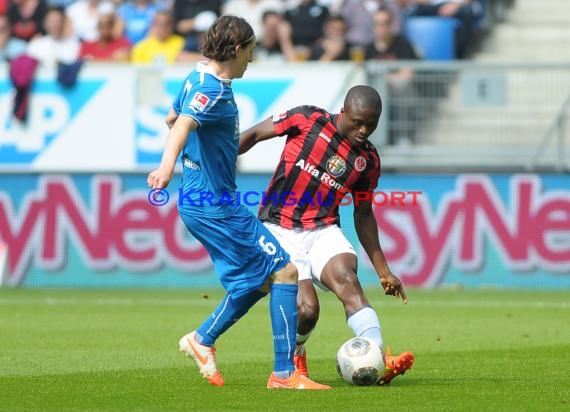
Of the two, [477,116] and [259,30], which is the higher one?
[259,30]

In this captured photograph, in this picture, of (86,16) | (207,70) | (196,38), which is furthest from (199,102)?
(86,16)

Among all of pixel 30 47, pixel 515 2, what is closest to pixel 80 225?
pixel 30 47

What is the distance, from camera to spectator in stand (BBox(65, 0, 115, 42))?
21.0 meters

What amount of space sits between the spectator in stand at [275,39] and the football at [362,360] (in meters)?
11.9

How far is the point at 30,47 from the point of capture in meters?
20.4

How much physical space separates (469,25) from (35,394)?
1388 centimetres

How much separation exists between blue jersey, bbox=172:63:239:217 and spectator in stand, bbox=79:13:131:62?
40.3 ft

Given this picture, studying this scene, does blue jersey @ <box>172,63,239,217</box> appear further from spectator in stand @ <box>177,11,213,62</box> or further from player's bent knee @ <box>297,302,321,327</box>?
spectator in stand @ <box>177,11,213,62</box>

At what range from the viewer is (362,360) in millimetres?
8422

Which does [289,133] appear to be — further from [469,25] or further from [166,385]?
[469,25]

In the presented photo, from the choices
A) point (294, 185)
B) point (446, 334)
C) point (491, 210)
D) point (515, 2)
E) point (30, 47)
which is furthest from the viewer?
point (515, 2)

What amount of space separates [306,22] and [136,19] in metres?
2.95

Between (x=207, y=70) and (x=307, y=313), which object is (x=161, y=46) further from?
(x=207, y=70)

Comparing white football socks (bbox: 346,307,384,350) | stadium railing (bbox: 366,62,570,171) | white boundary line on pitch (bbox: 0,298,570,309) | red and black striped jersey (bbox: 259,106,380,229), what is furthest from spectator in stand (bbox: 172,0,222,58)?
white football socks (bbox: 346,307,384,350)
